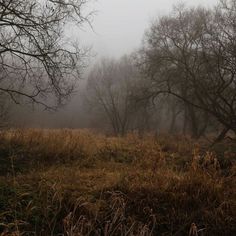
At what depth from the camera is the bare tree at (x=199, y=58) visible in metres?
14.8

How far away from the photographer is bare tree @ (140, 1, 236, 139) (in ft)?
48.4

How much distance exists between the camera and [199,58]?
685 inches

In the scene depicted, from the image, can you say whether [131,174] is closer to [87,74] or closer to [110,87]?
[110,87]

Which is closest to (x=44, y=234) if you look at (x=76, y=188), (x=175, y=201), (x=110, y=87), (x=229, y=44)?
(x=76, y=188)

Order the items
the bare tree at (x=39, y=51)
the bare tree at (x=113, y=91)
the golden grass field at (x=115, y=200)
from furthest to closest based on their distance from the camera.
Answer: the bare tree at (x=113, y=91)
the bare tree at (x=39, y=51)
the golden grass field at (x=115, y=200)

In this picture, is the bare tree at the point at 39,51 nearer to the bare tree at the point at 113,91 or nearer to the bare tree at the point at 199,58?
the bare tree at the point at 199,58

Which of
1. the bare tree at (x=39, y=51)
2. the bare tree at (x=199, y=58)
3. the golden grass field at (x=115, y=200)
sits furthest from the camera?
the bare tree at (x=199, y=58)

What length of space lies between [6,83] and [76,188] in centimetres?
622

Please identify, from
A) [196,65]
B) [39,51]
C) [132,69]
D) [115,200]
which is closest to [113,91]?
[132,69]

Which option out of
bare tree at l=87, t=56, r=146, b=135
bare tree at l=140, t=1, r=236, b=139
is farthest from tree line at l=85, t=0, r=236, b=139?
bare tree at l=87, t=56, r=146, b=135

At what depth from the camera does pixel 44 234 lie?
4.59 m

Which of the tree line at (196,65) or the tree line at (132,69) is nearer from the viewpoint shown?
the tree line at (132,69)

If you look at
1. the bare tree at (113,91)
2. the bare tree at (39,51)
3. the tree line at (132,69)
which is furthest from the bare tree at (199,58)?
the bare tree at (113,91)

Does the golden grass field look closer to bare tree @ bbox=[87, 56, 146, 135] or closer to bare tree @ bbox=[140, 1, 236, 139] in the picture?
bare tree @ bbox=[140, 1, 236, 139]
